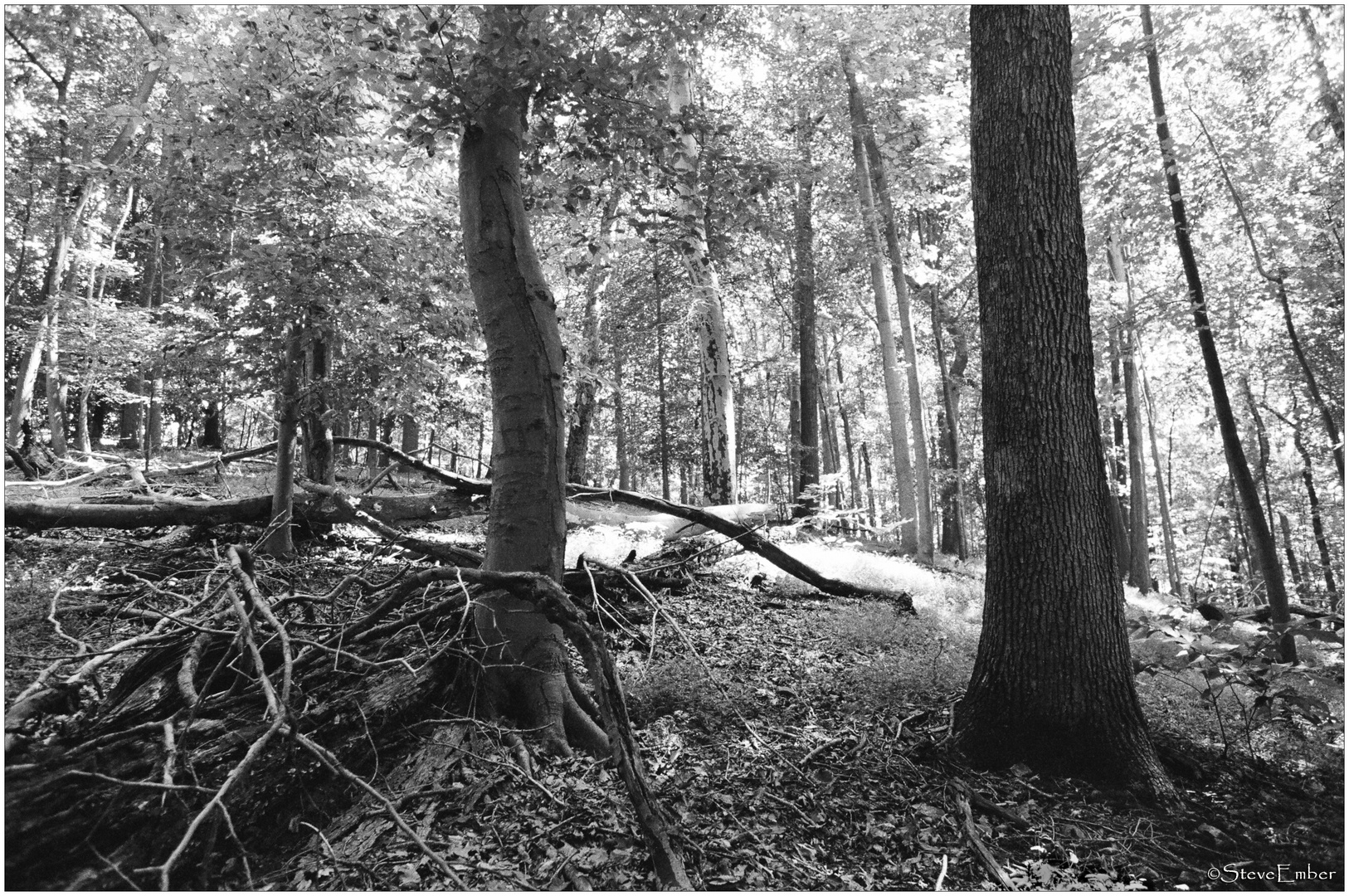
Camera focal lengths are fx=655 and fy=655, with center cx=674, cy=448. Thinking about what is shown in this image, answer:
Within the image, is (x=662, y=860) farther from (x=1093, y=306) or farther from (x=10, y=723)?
(x=1093, y=306)

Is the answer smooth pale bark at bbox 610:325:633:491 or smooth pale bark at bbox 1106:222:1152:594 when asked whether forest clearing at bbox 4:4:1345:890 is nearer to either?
smooth pale bark at bbox 1106:222:1152:594


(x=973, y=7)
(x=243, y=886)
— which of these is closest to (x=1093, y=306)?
(x=973, y=7)

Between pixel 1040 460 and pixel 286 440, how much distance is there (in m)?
6.50

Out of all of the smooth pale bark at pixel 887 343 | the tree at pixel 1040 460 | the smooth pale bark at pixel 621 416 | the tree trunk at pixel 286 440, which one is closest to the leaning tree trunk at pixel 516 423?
the tree at pixel 1040 460

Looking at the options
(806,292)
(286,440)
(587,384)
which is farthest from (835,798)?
(806,292)

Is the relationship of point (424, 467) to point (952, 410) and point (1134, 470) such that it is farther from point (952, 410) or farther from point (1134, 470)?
point (1134, 470)

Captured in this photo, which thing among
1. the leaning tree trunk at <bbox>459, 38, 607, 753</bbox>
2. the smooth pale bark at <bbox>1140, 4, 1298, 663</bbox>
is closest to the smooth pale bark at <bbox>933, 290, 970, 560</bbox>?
the smooth pale bark at <bbox>1140, 4, 1298, 663</bbox>

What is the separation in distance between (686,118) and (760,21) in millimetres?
10050

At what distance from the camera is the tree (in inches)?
146

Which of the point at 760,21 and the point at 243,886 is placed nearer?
the point at 243,886

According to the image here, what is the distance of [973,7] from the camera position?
14.0 feet

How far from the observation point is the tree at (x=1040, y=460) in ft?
12.1

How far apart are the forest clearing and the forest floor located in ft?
0.08

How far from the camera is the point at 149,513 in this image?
6.87 metres
